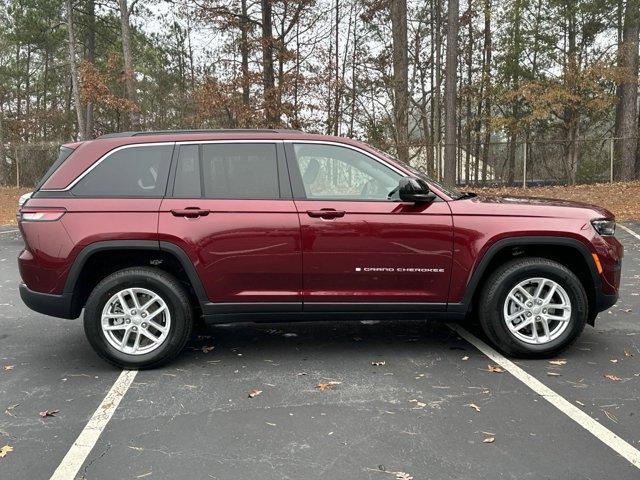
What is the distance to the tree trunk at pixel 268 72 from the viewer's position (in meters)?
19.9

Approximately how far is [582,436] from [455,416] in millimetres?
730

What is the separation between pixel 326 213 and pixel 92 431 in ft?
7.20

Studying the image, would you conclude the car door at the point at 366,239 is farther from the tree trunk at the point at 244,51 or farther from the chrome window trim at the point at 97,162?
the tree trunk at the point at 244,51

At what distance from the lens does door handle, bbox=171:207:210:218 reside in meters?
4.32

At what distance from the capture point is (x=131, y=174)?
4453 millimetres

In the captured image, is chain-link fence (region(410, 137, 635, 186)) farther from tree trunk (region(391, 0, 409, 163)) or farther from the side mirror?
the side mirror

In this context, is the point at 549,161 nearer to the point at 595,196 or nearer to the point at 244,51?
the point at 595,196

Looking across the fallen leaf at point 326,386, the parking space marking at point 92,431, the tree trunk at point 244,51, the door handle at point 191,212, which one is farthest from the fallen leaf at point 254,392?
the tree trunk at point 244,51

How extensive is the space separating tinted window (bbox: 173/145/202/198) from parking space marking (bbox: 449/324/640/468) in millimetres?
2783

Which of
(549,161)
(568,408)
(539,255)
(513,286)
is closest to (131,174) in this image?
(513,286)

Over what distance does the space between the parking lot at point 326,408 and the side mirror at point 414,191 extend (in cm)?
133

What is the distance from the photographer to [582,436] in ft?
10.6

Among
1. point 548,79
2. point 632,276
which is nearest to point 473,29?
point 548,79

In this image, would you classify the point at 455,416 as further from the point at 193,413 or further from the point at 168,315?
the point at 168,315
